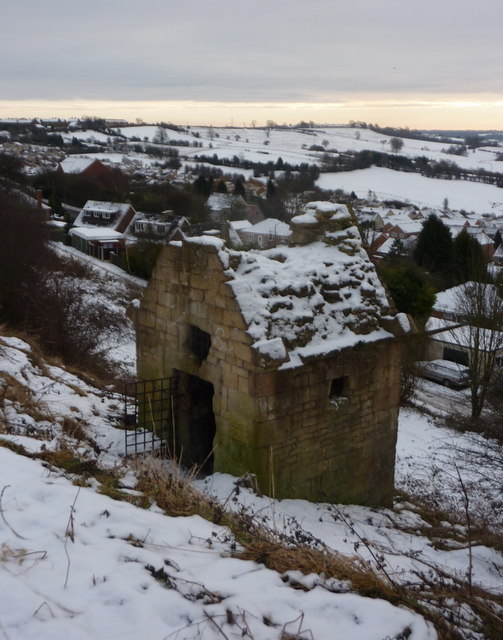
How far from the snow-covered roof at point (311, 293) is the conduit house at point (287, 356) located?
0.06 ft

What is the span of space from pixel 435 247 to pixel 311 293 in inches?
1386

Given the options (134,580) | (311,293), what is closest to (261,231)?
(311,293)

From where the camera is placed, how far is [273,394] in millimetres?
7035

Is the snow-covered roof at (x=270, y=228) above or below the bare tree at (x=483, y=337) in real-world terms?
above

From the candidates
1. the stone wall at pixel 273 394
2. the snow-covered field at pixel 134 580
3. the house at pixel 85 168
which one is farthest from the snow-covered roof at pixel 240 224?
the snow-covered field at pixel 134 580

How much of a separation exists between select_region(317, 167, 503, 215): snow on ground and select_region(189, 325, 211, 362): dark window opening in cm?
9476

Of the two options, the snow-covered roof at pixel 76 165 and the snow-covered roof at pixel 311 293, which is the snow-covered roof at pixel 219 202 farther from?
the snow-covered roof at pixel 311 293

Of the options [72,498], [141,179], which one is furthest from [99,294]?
[141,179]

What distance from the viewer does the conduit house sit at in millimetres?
7109

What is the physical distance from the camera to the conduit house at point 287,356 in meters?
7.11

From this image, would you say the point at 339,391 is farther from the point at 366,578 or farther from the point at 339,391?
the point at 366,578

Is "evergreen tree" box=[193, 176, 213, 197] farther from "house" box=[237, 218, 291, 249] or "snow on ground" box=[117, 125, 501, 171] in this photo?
"snow on ground" box=[117, 125, 501, 171]

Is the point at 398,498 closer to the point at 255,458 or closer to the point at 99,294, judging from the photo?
the point at 255,458

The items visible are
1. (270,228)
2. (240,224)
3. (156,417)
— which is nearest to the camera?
(156,417)
